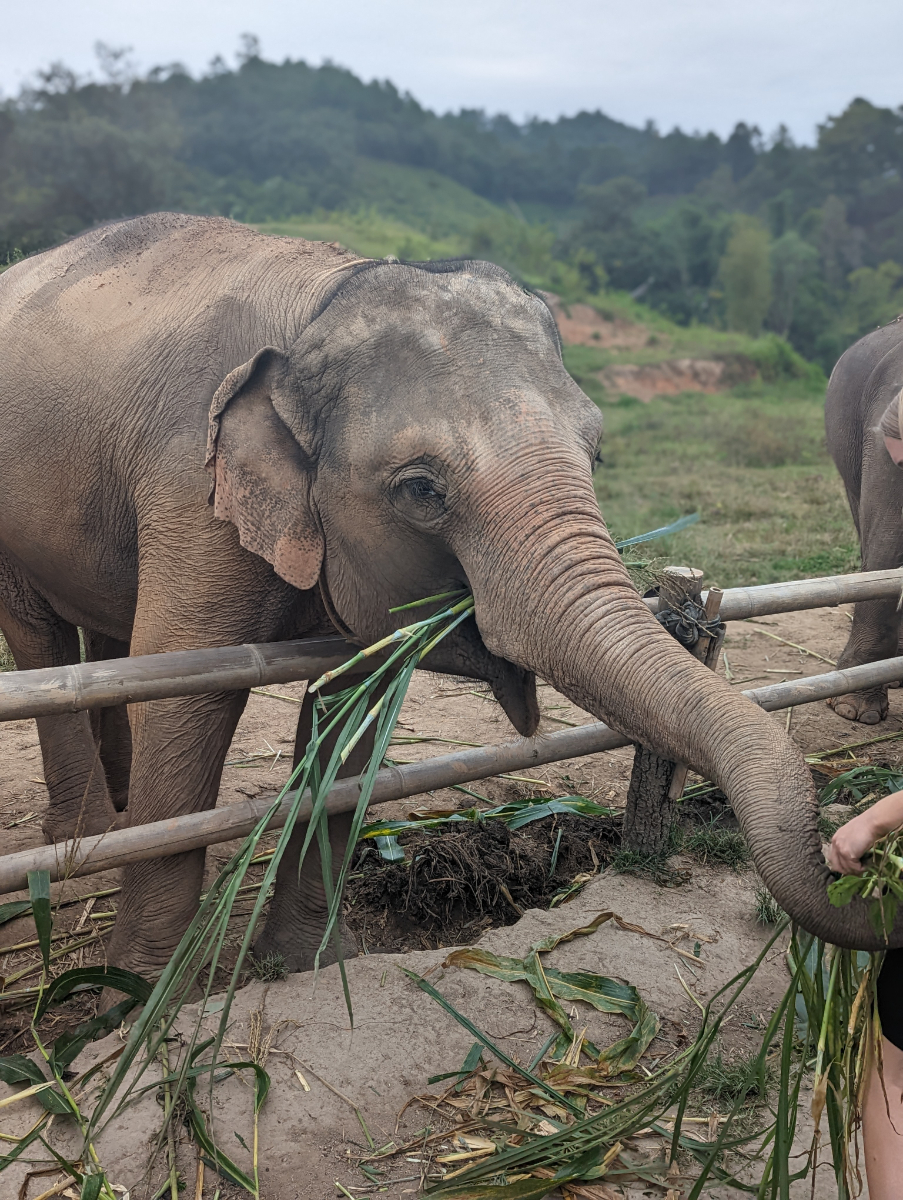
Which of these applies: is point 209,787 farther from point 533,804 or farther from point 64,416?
point 533,804

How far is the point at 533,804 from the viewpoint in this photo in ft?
14.3

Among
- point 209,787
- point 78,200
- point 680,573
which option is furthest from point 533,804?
point 78,200

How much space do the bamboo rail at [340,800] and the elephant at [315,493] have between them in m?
0.10

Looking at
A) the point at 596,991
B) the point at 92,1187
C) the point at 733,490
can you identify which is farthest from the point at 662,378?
the point at 92,1187

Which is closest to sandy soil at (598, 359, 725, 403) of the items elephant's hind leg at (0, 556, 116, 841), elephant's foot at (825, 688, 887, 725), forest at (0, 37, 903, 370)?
forest at (0, 37, 903, 370)

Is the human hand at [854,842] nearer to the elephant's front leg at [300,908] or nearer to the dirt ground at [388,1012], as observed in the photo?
the dirt ground at [388,1012]

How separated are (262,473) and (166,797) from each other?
37.6 inches

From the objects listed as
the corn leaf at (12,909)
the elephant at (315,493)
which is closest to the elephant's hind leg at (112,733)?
the corn leaf at (12,909)

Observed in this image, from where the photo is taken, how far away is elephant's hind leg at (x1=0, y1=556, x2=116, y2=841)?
157 inches

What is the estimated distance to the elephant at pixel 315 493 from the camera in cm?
221

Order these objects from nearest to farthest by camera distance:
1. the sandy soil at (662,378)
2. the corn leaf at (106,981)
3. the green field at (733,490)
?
the corn leaf at (106,981) → the green field at (733,490) → the sandy soil at (662,378)

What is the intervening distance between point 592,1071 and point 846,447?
503 cm

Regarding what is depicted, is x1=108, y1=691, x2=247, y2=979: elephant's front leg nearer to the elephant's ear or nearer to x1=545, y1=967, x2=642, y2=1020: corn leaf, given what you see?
the elephant's ear

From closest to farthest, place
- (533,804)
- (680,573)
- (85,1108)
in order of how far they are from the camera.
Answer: (85,1108) → (680,573) → (533,804)
